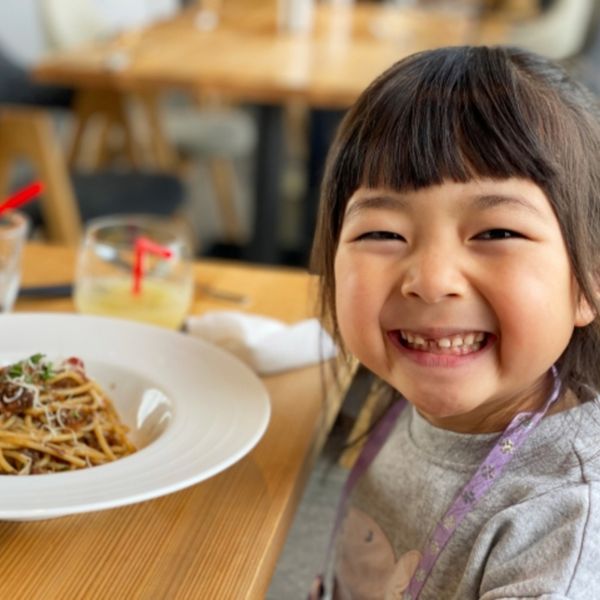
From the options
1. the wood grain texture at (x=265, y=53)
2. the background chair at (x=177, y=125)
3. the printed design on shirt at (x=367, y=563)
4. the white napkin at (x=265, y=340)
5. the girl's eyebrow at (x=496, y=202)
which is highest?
the girl's eyebrow at (x=496, y=202)

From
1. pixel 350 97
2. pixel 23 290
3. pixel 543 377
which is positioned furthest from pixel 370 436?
pixel 350 97

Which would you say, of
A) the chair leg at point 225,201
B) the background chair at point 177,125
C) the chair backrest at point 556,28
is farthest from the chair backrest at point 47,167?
the chair backrest at point 556,28

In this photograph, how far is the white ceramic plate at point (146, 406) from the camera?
788 millimetres

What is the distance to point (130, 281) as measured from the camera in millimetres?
1286

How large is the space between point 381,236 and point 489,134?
124 millimetres

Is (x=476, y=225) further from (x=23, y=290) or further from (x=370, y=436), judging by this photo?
(x=23, y=290)

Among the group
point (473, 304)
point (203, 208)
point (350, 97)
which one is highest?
point (473, 304)

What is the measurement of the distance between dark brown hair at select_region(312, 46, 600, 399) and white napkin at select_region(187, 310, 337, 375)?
273 mm

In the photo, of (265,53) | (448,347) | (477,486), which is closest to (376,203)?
(448,347)

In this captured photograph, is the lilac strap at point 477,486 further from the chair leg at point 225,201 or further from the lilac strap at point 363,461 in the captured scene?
the chair leg at point 225,201

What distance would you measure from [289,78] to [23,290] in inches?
71.5

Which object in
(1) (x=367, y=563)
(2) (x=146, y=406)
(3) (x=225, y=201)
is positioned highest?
(2) (x=146, y=406)

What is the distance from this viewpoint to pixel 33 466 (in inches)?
34.7

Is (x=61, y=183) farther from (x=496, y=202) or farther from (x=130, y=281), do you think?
(x=496, y=202)
